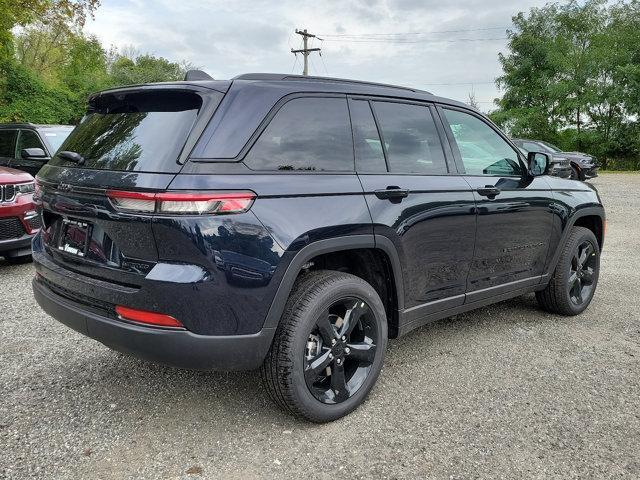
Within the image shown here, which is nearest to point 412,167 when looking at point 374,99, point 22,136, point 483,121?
point 374,99

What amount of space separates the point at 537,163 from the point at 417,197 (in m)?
1.51

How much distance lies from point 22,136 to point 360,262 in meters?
6.71

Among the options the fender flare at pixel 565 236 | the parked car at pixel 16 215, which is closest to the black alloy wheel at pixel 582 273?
the fender flare at pixel 565 236

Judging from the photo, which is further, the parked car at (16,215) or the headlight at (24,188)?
the headlight at (24,188)

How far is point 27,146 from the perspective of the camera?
25.5 feet

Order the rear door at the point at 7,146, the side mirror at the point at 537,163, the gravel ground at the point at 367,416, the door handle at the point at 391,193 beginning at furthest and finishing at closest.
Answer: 1. the rear door at the point at 7,146
2. the side mirror at the point at 537,163
3. the door handle at the point at 391,193
4. the gravel ground at the point at 367,416

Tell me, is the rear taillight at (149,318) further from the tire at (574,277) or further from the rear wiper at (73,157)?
the tire at (574,277)

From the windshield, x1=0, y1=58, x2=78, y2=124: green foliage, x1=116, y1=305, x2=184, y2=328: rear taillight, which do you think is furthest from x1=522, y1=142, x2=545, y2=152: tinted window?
x1=0, y1=58, x2=78, y2=124: green foliage

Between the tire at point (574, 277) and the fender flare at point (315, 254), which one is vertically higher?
the fender flare at point (315, 254)

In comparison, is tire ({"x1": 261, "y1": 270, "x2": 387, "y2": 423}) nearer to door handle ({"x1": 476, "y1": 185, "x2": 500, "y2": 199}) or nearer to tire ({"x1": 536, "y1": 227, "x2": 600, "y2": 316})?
door handle ({"x1": 476, "y1": 185, "x2": 500, "y2": 199})

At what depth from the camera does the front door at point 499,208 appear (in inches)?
144

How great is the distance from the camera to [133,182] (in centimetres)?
243

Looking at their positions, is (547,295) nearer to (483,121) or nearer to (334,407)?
(483,121)

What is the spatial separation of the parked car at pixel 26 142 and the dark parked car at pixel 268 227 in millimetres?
5012
